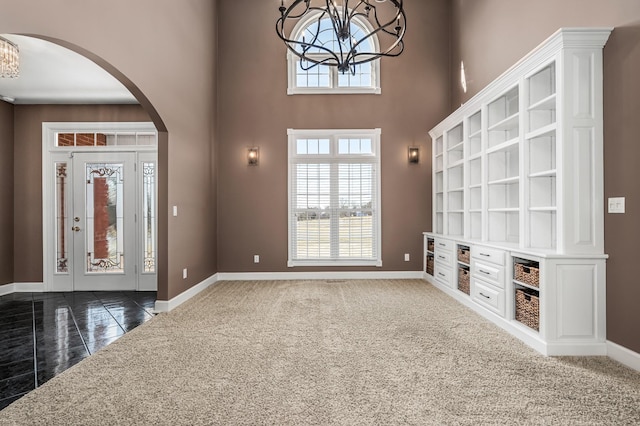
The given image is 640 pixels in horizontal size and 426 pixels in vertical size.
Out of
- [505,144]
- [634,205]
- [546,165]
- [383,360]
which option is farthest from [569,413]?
[505,144]

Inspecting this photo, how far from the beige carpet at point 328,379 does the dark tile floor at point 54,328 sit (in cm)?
21

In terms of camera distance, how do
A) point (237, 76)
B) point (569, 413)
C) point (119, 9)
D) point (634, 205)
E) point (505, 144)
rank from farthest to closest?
point (237, 76)
point (505, 144)
point (119, 9)
point (634, 205)
point (569, 413)

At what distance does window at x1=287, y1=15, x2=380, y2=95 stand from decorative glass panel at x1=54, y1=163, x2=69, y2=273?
150 inches

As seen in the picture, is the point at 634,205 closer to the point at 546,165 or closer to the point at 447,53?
the point at 546,165

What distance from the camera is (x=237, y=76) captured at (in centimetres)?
658

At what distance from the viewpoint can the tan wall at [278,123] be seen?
6.58 metres

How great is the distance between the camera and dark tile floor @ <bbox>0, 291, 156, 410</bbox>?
9.16 feet

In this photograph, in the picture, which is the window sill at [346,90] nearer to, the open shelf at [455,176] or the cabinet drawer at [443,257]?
the open shelf at [455,176]

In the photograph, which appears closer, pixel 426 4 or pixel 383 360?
pixel 383 360

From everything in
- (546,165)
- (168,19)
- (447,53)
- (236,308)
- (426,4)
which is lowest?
(236,308)

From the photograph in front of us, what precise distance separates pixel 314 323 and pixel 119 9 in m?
3.51

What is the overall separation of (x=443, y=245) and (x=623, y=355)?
110 inches

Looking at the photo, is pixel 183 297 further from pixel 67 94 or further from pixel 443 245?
pixel 443 245

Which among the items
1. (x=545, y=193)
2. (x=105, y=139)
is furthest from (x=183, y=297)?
(x=545, y=193)
